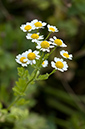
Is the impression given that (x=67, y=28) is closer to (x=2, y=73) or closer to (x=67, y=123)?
(x=2, y=73)

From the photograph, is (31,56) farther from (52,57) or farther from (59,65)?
(52,57)

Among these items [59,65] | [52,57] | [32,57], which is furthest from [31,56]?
[52,57]

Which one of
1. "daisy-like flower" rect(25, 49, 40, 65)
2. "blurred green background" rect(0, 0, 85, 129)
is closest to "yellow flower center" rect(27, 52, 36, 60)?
"daisy-like flower" rect(25, 49, 40, 65)

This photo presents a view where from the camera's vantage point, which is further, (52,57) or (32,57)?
(52,57)

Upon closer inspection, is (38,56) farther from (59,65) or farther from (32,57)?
(59,65)

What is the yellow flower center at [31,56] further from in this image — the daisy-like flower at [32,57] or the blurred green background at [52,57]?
the blurred green background at [52,57]

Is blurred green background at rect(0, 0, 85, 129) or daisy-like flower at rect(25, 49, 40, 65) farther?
blurred green background at rect(0, 0, 85, 129)

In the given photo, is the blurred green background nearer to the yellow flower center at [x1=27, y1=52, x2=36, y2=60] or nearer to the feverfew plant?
the feverfew plant

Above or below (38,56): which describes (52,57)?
above
